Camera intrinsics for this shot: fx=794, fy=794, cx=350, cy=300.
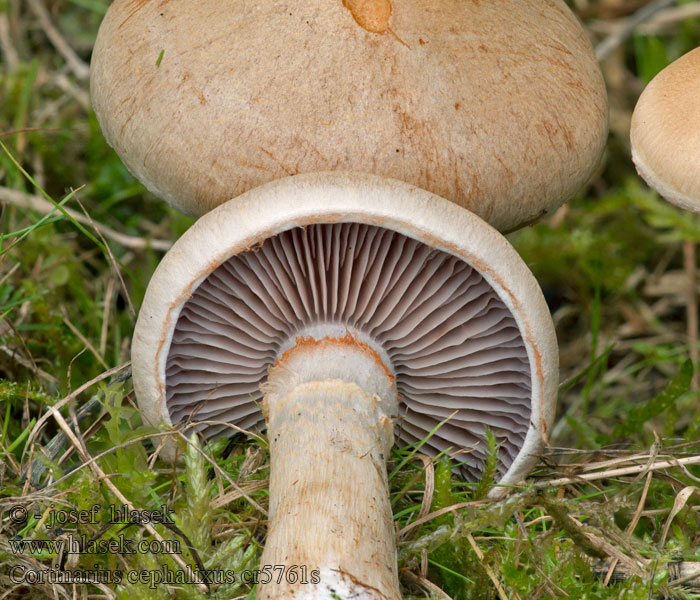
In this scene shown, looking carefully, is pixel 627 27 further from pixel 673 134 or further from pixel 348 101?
pixel 348 101

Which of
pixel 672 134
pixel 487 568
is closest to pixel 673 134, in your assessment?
pixel 672 134

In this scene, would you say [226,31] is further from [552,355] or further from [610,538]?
[610,538]

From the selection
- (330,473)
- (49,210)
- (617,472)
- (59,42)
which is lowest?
(617,472)

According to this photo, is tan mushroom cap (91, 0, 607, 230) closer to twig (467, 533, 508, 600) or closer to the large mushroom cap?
the large mushroom cap

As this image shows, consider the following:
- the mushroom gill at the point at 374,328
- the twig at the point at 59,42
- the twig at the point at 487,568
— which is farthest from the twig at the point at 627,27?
the twig at the point at 487,568

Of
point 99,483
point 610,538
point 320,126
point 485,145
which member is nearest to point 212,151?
point 320,126

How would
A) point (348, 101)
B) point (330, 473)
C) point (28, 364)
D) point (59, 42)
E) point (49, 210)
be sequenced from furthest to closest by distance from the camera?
point (59, 42) → point (49, 210) → point (28, 364) → point (348, 101) → point (330, 473)
